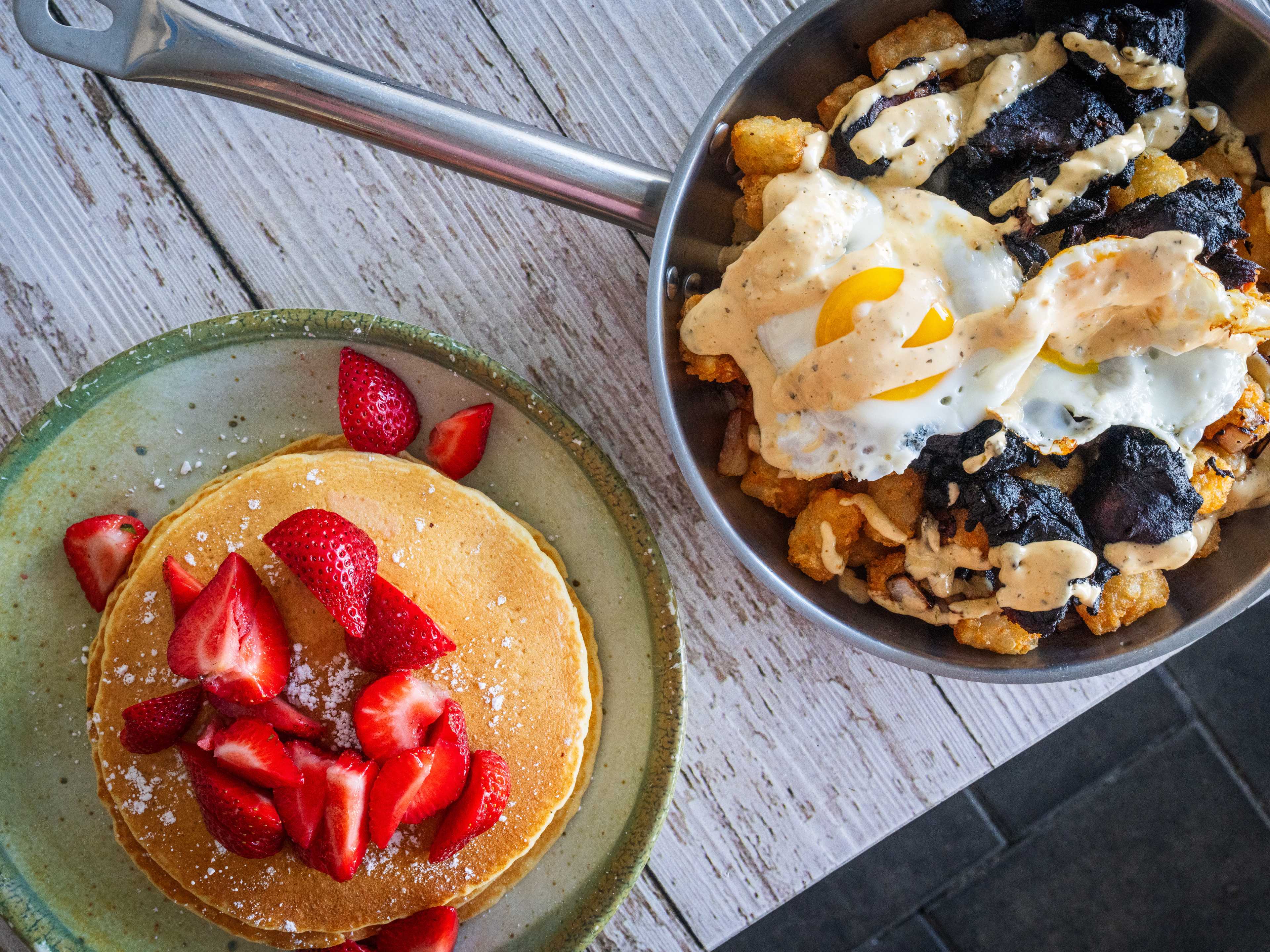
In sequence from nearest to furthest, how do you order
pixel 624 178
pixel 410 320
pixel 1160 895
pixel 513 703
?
pixel 624 178, pixel 513 703, pixel 410 320, pixel 1160 895

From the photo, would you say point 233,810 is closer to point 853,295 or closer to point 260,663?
point 260,663

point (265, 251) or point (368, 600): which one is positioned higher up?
point (265, 251)

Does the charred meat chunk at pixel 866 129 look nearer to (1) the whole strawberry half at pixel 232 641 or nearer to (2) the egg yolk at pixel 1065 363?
(2) the egg yolk at pixel 1065 363

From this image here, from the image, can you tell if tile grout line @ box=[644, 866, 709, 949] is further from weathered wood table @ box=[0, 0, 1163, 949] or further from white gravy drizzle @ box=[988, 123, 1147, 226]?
white gravy drizzle @ box=[988, 123, 1147, 226]

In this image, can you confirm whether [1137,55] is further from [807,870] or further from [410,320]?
[807,870]

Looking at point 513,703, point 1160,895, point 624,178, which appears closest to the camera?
point 624,178

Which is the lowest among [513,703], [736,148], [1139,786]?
[1139,786]

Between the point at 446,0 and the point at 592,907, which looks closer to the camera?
the point at 592,907

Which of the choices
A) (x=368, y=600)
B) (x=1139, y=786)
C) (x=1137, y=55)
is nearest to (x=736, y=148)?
(x=1137, y=55)

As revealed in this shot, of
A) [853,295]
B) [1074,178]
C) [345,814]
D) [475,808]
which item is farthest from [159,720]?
[1074,178]
